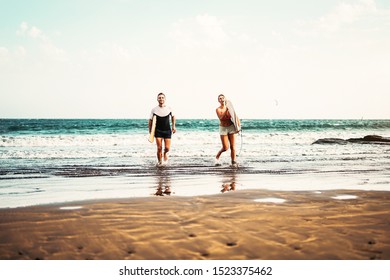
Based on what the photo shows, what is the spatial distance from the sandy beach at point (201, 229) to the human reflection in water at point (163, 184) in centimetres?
54

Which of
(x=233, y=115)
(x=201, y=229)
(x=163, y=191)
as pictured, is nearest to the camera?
(x=201, y=229)

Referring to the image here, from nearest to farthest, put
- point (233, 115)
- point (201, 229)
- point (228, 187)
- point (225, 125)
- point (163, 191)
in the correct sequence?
point (201, 229), point (163, 191), point (228, 187), point (233, 115), point (225, 125)

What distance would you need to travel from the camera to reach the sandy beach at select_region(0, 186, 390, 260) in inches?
95.3

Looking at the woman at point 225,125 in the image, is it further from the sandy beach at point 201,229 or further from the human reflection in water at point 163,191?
the sandy beach at point 201,229

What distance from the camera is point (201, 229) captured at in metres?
2.85

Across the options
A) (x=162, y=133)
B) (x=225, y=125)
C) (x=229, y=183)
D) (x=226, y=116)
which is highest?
(x=226, y=116)

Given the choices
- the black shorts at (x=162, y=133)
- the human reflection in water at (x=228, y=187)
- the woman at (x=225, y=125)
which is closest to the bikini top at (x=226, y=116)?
the woman at (x=225, y=125)

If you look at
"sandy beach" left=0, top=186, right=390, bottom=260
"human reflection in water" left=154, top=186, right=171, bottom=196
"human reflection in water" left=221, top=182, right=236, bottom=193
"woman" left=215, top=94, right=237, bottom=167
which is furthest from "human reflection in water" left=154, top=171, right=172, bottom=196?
"woman" left=215, top=94, right=237, bottom=167

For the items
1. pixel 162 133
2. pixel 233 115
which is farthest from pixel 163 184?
pixel 233 115

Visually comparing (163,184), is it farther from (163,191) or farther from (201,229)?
(201,229)

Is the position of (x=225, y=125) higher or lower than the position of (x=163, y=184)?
higher

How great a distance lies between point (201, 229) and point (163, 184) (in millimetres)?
2464

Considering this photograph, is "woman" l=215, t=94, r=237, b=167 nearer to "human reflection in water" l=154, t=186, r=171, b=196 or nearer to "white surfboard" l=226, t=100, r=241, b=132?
"white surfboard" l=226, t=100, r=241, b=132
